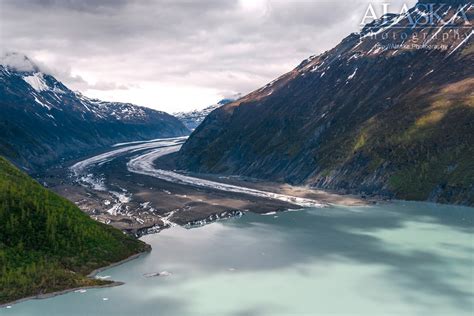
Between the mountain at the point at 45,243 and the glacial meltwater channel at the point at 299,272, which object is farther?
the mountain at the point at 45,243

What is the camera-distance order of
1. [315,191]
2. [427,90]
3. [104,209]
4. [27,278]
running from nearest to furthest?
[27,278] → [104,209] → [315,191] → [427,90]

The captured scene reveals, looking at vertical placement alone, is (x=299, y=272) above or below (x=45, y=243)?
below

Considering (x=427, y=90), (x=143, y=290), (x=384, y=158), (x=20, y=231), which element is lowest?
(x=143, y=290)

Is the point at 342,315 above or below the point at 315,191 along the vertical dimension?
below

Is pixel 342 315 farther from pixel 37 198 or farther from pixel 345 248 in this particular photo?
pixel 37 198

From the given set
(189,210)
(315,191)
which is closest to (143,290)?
(189,210)
